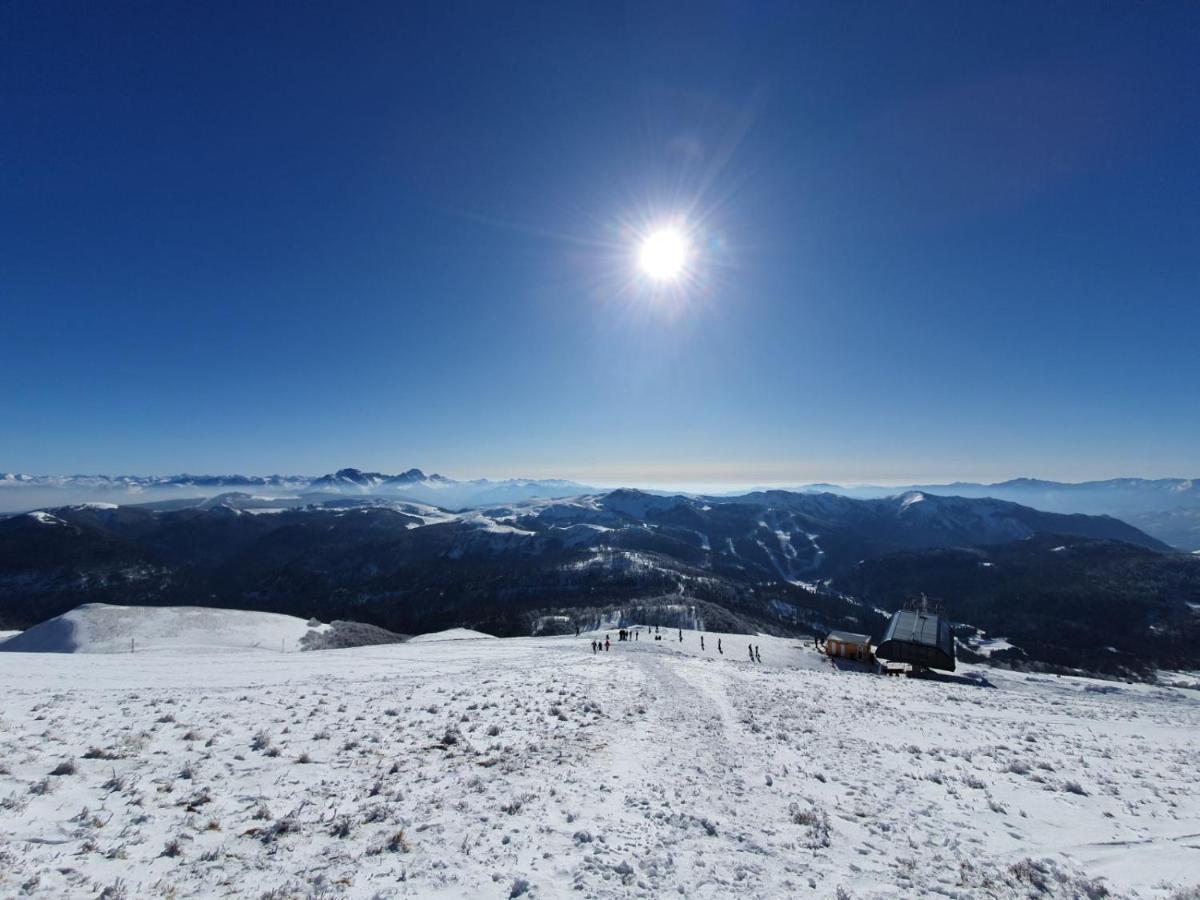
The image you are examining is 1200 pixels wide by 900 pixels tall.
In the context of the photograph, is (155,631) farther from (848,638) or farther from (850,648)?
(848,638)

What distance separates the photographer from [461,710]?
56.0 feet

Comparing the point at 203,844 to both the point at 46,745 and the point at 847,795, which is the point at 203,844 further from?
the point at 847,795

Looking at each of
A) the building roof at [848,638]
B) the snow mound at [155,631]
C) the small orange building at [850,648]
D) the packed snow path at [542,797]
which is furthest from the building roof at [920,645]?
the snow mound at [155,631]

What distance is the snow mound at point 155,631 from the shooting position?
6438cm

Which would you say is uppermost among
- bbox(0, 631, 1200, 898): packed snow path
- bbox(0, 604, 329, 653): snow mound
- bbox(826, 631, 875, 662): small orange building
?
bbox(0, 631, 1200, 898): packed snow path

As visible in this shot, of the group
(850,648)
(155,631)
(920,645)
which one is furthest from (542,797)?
(155,631)

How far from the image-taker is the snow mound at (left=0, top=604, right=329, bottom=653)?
2534 inches

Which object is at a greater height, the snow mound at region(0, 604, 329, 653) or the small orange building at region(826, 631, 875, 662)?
the small orange building at region(826, 631, 875, 662)

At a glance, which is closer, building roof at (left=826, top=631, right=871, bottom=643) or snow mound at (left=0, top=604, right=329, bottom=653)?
building roof at (left=826, top=631, right=871, bottom=643)

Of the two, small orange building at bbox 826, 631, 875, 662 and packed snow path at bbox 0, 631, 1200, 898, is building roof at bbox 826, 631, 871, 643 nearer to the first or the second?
small orange building at bbox 826, 631, 875, 662

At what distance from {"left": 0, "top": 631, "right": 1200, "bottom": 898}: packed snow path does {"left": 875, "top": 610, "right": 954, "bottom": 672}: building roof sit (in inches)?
1524

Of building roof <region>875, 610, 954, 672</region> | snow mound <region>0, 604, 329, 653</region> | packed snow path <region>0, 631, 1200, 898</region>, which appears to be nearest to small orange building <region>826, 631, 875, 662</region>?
building roof <region>875, 610, 954, 672</region>

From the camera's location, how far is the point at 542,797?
34.8 feet

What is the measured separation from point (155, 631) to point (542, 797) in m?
90.6
